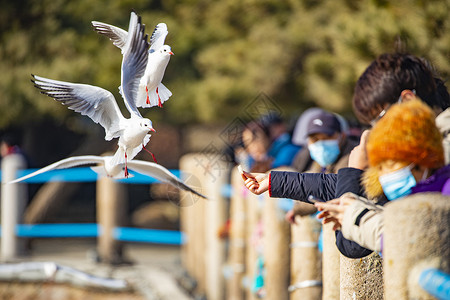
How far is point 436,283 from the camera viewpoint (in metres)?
1.40

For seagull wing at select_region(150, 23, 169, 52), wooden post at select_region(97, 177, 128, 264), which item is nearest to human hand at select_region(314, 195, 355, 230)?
seagull wing at select_region(150, 23, 169, 52)

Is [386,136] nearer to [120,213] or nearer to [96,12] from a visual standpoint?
[120,213]

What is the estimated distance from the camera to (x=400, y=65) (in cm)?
231

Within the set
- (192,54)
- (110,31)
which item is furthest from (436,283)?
(192,54)

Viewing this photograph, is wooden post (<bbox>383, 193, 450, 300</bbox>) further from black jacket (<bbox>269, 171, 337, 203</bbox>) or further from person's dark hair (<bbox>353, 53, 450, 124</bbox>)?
person's dark hair (<bbox>353, 53, 450, 124</bbox>)

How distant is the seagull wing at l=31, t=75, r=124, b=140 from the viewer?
189 centimetres

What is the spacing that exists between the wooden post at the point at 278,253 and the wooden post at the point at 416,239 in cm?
207

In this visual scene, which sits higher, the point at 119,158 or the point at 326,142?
the point at 326,142

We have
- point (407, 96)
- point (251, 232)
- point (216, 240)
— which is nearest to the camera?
point (407, 96)

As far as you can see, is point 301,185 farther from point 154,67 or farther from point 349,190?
point 154,67

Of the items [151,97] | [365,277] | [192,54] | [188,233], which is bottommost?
[365,277]

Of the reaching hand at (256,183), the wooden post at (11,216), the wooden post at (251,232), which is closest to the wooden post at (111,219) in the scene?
the wooden post at (11,216)

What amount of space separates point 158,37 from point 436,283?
0.98m

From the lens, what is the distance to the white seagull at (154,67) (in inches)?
72.5
